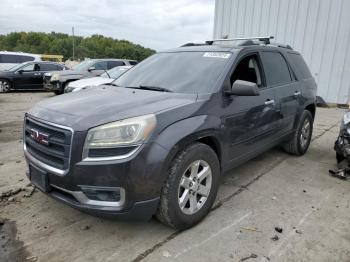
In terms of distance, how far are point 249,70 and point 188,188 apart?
6.13 ft

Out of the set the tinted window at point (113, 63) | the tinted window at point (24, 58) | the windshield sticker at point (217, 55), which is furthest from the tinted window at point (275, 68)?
the tinted window at point (24, 58)

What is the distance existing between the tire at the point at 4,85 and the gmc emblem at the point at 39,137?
1330 centimetres

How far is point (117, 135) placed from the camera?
2.61 m

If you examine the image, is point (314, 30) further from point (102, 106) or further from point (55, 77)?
point (102, 106)

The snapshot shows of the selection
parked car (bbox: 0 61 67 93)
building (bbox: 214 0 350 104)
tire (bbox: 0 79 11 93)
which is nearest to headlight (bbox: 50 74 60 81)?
parked car (bbox: 0 61 67 93)

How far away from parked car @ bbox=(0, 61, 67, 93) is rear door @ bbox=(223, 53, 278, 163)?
13.3 meters

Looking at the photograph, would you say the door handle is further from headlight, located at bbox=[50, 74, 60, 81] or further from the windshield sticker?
headlight, located at bbox=[50, 74, 60, 81]

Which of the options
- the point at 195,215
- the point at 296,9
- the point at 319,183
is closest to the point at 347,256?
the point at 195,215

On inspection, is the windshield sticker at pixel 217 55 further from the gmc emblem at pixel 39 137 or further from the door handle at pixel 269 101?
the gmc emblem at pixel 39 137

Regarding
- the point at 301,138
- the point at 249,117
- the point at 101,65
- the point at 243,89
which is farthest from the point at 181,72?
the point at 101,65

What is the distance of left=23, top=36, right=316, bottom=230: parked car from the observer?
2.59 meters

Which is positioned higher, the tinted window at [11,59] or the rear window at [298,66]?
the rear window at [298,66]

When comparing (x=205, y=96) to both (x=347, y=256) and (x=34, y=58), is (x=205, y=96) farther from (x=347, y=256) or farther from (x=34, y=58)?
(x=34, y=58)

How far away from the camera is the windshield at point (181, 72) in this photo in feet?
11.4
